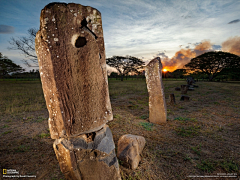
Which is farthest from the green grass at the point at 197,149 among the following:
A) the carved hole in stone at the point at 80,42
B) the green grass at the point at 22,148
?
the green grass at the point at 22,148

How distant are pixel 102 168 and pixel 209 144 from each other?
11.0ft

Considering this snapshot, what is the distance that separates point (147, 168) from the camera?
278 centimetres

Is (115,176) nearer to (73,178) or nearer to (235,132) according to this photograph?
(73,178)

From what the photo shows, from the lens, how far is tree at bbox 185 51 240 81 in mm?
27075

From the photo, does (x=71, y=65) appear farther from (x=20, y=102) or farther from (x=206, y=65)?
(x=206, y=65)

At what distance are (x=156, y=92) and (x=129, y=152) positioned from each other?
10.1 ft

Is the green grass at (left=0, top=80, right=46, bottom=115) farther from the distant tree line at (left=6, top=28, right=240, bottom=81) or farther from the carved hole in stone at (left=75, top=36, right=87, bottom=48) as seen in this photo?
the distant tree line at (left=6, top=28, right=240, bottom=81)

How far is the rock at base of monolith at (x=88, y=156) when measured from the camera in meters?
1.96

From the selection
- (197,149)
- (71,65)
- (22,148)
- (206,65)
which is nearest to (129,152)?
(197,149)

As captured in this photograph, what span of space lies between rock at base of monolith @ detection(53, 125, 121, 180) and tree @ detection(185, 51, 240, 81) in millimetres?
35413

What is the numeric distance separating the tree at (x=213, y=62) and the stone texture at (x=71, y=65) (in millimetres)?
35336

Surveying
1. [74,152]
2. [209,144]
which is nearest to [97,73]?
[74,152]

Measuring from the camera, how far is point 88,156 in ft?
6.71

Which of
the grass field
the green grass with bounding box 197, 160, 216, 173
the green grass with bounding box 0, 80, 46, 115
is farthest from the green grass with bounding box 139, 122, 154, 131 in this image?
the green grass with bounding box 0, 80, 46, 115
